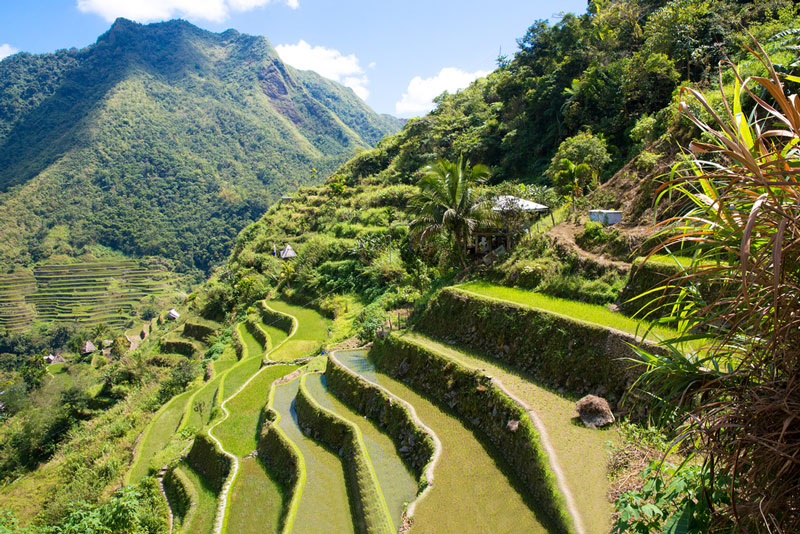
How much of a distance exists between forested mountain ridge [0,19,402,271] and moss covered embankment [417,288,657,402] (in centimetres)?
9698

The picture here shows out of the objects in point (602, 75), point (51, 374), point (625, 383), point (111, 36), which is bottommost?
point (51, 374)

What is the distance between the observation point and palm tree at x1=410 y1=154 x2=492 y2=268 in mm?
16969

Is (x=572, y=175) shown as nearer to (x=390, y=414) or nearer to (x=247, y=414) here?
(x=390, y=414)

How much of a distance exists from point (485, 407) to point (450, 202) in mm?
8665

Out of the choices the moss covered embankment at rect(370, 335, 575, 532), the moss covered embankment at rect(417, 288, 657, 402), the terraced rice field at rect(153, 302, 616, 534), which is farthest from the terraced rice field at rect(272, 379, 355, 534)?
the moss covered embankment at rect(417, 288, 657, 402)

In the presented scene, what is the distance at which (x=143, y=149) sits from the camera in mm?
128625

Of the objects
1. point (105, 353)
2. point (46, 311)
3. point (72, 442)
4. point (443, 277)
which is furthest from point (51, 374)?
point (443, 277)

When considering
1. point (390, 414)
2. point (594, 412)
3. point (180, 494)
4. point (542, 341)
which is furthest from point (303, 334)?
point (594, 412)

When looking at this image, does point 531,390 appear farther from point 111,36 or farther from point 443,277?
point 111,36

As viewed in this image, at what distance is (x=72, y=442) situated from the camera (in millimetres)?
26859

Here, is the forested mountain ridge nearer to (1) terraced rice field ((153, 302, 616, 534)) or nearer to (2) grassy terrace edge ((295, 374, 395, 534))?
(1) terraced rice field ((153, 302, 616, 534))

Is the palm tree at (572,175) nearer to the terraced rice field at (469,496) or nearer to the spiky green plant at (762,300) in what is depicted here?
the terraced rice field at (469,496)

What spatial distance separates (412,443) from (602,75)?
80.8 feet

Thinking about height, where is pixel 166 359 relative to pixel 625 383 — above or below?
below
